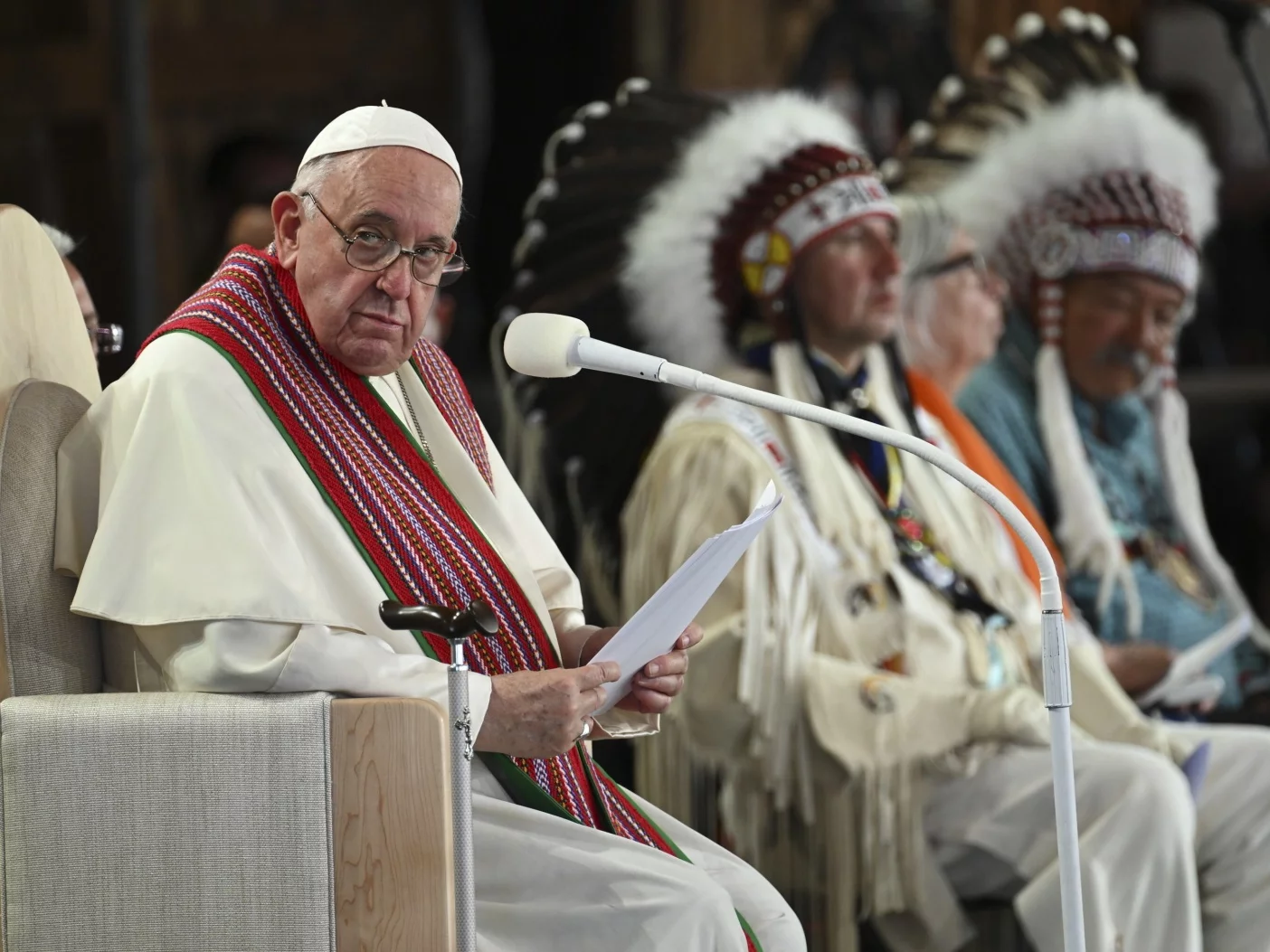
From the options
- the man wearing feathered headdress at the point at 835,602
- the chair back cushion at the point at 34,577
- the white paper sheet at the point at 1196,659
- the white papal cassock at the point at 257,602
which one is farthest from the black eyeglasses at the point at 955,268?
the chair back cushion at the point at 34,577

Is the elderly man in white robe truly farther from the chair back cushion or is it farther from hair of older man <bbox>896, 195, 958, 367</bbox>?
hair of older man <bbox>896, 195, 958, 367</bbox>

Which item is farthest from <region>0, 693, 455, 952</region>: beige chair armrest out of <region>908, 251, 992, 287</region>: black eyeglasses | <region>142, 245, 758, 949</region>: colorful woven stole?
<region>908, 251, 992, 287</region>: black eyeglasses

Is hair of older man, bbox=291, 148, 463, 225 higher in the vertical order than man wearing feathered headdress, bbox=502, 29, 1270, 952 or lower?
higher

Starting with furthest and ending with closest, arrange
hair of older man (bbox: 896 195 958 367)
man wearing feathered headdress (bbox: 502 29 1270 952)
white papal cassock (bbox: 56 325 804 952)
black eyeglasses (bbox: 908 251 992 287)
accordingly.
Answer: black eyeglasses (bbox: 908 251 992 287)
hair of older man (bbox: 896 195 958 367)
man wearing feathered headdress (bbox: 502 29 1270 952)
white papal cassock (bbox: 56 325 804 952)

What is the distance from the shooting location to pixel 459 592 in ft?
7.24

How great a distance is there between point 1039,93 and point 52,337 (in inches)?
99.5

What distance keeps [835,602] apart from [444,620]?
4.54ft

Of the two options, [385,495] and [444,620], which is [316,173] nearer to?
[385,495]

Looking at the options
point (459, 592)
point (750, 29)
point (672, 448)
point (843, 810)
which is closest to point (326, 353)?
point (459, 592)

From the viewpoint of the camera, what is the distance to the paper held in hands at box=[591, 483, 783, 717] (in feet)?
6.66

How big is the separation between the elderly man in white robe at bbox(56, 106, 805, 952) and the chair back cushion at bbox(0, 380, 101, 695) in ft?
0.09

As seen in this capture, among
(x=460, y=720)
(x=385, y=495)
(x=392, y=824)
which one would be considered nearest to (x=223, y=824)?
(x=392, y=824)

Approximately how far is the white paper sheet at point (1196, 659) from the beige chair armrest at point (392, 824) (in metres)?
2.11

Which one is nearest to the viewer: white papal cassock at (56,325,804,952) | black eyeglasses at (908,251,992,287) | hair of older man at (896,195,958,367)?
white papal cassock at (56,325,804,952)
